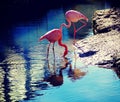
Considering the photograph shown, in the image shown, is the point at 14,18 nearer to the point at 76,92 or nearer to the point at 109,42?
the point at 109,42

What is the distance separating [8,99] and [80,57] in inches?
104

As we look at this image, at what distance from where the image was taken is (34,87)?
22.2 feet

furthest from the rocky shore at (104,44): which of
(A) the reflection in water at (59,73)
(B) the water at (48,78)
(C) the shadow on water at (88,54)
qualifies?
(A) the reflection in water at (59,73)

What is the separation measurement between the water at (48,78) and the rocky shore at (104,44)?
21cm

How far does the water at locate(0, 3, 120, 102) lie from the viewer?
6246 millimetres

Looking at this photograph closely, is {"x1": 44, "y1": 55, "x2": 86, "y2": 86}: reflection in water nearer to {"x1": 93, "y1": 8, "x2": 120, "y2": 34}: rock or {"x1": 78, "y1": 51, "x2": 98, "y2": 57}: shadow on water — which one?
{"x1": 78, "y1": 51, "x2": 98, "y2": 57}: shadow on water

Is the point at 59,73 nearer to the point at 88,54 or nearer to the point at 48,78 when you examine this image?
the point at 48,78

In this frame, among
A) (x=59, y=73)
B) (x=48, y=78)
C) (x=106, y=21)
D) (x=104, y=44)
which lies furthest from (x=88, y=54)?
(x=106, y=21)

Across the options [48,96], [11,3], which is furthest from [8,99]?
[11,3]

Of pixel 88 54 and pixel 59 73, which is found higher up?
pixel 88 54

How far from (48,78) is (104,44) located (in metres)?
2.05

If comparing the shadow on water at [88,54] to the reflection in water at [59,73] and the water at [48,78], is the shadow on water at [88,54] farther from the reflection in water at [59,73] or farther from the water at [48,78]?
the reflection in water at [59,73]

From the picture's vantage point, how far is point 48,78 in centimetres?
728

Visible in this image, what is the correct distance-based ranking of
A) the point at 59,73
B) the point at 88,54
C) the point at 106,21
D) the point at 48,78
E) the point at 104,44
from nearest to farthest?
1. the point at 48,78
2. the point at 59,73
3. the point at 88,54
4. the point at 104,44
5. the point at 106,21
